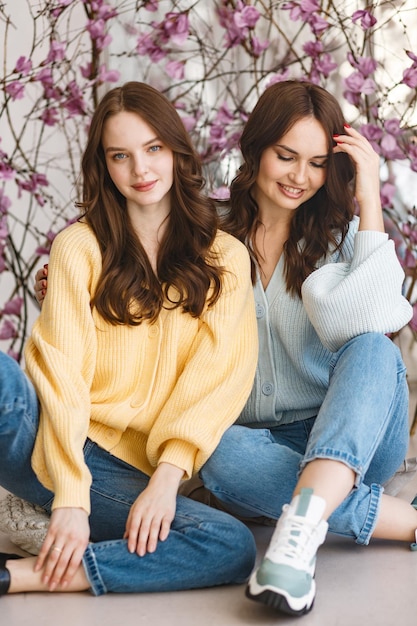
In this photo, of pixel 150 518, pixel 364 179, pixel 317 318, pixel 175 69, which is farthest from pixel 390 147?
pixel 150 518

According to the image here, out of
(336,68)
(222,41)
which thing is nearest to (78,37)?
(222,41)

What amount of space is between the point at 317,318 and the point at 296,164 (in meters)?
0.35

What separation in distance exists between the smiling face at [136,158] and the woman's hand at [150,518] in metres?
0.57

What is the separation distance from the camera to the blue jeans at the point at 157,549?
167cm

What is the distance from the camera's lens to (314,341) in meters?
2.04

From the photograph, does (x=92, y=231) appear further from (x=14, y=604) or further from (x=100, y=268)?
(x=14, y=604)

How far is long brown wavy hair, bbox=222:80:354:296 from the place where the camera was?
6.69 ft

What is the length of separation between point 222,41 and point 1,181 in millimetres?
873

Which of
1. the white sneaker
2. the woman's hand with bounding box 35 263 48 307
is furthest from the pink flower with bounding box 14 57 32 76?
the white sneaker

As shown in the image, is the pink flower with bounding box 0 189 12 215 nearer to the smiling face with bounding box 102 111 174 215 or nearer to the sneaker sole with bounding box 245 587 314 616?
the smiling face with bounding box 102 111 174 215

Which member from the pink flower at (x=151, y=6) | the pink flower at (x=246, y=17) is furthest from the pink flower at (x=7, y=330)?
the pink flower at (x=246, y=17)

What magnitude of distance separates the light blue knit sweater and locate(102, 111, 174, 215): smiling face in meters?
0.34

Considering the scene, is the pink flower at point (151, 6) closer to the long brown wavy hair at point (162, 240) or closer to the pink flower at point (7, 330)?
the pink flower at point (7, 330)

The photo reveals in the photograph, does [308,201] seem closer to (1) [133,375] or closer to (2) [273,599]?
(1) [133,375]
